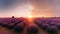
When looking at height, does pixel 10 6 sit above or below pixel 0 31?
above

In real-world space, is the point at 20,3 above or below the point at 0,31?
above

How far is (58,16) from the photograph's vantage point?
32.6 inches

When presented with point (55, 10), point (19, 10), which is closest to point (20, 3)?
point (19, 10)

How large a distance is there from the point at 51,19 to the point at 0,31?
1.23ft

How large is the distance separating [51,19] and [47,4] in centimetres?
15

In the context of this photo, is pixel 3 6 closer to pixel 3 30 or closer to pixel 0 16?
pixel 0 16

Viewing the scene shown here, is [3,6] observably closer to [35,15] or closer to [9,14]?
[9,14]

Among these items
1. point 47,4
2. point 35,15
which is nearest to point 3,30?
point 35,15

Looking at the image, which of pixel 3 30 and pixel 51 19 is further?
pixel 51 19

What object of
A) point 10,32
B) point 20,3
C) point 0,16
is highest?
point 20,3

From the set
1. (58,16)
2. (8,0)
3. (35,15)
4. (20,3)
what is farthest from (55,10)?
(8,0)

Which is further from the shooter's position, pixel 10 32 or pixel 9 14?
pixel 9 14

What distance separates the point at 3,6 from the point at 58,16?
1.48 ft

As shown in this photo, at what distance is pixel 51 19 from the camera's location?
0.77 meters
